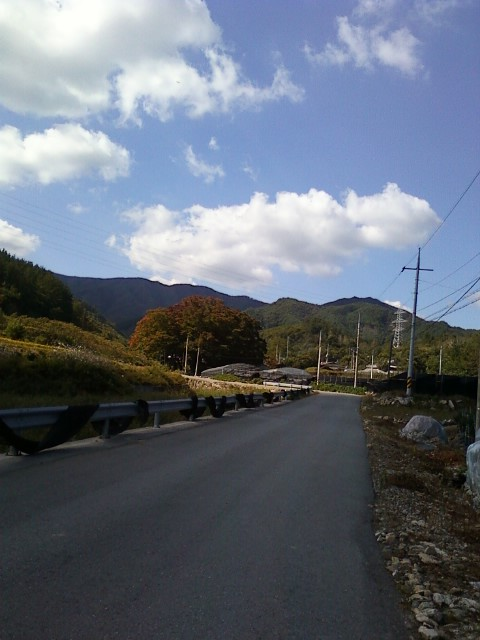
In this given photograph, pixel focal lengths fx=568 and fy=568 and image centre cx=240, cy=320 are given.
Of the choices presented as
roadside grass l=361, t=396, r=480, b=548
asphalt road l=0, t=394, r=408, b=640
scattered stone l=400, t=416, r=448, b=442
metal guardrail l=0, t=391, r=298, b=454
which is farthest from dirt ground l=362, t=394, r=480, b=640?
metal guardrail l=0, t=391, r=298, b=454

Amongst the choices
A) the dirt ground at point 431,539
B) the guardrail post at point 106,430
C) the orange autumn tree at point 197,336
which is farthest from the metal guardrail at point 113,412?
the orange autumn tree at point 197,336

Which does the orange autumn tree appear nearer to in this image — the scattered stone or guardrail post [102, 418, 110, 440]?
the scattered stone

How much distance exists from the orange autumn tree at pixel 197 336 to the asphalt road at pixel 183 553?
8832cm

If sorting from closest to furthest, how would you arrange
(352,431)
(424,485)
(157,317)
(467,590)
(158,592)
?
(158,592)
(467,590)
(424,485)
(352,431)
(157,317)

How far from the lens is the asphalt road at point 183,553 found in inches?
151

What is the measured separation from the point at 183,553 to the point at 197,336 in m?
93.3

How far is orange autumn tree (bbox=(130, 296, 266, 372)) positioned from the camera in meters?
97.8

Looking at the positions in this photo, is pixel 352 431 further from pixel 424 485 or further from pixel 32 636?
pixel 32 636

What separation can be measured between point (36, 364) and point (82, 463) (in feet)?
55.8

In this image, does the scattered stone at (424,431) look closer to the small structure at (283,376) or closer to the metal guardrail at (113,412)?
the metal guardrail at (113,412)

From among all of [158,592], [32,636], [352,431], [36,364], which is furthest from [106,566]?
[36,364]

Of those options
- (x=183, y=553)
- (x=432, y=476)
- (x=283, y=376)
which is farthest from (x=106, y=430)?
(x=283, y=376)

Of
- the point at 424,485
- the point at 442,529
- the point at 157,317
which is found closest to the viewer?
the point at 442,529

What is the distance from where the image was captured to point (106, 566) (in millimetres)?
4660
